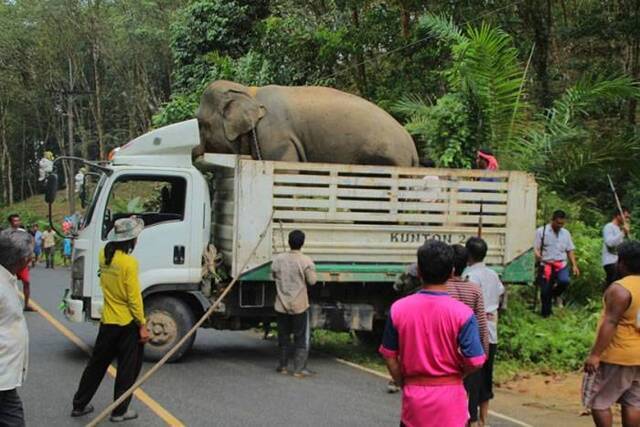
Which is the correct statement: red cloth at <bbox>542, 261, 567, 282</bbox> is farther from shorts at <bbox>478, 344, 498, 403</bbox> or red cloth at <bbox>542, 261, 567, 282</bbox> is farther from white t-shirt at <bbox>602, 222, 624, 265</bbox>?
shorts at <bbox>478, 344, 498, 403</bbox>

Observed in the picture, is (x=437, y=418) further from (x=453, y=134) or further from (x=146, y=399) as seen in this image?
(x=453, y=134)

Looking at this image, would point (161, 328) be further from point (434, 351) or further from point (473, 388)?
point (434, 351)

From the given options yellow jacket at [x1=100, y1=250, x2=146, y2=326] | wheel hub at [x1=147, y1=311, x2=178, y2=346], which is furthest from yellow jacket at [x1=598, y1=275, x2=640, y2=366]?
wheel hub at [x1=147, y1=311, x2=178, y2=346]

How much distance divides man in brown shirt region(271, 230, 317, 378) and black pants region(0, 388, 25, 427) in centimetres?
413

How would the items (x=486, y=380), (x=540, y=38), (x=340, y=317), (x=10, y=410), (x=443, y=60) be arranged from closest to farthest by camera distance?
(x=10, y=410), (x=486, y=380), (x=340, y=317), (x=443, y=60), (x=540, y=38)

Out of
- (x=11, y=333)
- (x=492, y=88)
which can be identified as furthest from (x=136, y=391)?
(x=492, y=88)

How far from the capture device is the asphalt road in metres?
6.93

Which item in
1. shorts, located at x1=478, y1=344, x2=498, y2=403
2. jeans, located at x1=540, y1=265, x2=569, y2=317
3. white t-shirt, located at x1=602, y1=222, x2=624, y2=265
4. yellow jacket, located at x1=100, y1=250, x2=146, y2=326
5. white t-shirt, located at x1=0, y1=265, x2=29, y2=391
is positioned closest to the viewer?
white t-shirt, located at x1=0, y1=265, x2=29, y2=391

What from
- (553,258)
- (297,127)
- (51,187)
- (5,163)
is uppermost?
(5,163)

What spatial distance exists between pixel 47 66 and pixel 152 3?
8.43 m

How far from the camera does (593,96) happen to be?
42.8 ft

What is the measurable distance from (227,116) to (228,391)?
146 inches

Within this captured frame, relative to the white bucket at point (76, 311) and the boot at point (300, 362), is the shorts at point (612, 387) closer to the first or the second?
the boot at point (300, 362)

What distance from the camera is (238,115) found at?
10086 mm
